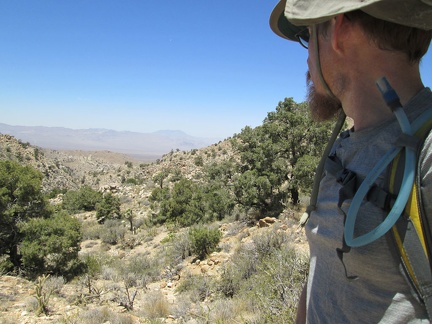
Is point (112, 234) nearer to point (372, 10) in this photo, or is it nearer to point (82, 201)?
point (82, 201)

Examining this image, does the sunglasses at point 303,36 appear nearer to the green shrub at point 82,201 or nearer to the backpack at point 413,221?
the backpack at point 413,221

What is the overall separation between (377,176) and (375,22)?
45 cm

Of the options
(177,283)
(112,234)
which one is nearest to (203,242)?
(177,283)

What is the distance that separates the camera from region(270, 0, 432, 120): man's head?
77 cm

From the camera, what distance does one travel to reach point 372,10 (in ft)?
2.57

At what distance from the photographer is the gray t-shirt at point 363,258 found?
2.53ft

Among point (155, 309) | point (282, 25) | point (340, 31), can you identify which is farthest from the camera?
point (155, 309)

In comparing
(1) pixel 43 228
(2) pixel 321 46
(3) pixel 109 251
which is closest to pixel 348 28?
(2) pixel 321 46

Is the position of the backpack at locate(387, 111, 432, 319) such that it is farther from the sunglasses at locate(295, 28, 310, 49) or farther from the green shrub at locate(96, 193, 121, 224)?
the green shrub at locate(96, 193, 121, 224)

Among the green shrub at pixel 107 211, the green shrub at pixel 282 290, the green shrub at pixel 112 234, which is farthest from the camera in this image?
the green shrub at pixel 107 211

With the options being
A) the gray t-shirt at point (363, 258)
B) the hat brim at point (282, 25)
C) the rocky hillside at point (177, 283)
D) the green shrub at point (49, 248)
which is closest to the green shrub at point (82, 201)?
the rocky hillside at point (177, 283)

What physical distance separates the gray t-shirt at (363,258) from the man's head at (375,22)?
0.52 ft

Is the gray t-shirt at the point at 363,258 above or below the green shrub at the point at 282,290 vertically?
above

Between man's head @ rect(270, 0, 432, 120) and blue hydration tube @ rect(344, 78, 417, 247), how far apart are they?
0.14m
